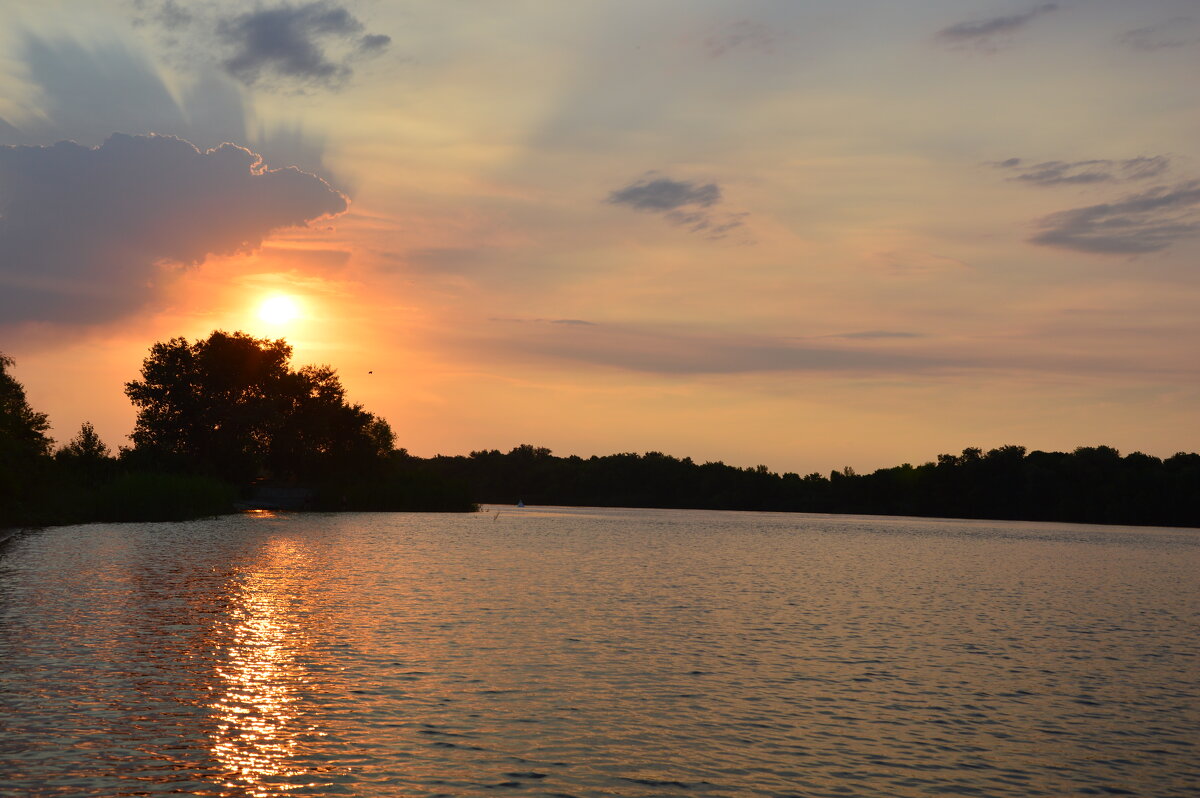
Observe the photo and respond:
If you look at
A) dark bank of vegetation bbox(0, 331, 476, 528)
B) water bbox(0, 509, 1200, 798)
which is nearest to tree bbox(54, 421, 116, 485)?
dark bank of vegetation bbox(0, 331, 476, 528)

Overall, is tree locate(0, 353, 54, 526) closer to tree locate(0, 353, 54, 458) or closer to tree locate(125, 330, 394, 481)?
tree locate(0, 353, 54, 458)

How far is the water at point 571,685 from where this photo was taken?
1678 centimetres

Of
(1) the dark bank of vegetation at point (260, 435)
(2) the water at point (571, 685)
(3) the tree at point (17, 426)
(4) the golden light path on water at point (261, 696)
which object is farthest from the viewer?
(1) the dark bank of vegetation at point (260, 435)

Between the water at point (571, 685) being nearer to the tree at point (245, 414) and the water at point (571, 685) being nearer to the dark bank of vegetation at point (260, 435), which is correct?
the dark bank of vegetation at point (260, 435)

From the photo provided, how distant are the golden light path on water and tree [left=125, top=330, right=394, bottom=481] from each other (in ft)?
320

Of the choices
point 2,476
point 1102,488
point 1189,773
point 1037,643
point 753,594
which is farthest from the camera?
point 1102,488

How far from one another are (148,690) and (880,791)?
48.8 ft

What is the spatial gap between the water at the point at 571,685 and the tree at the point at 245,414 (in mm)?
82025

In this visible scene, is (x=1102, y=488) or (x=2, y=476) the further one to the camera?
(x=1102, y=488)

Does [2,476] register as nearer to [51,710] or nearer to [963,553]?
[51,710]

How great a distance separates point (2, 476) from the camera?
2616 inches

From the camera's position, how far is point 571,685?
23797 millimetres

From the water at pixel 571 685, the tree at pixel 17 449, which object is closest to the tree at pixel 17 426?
the tree at pixel 17 449

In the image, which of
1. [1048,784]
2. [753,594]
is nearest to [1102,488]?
[753,594]
